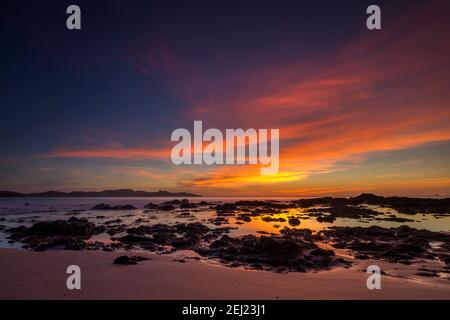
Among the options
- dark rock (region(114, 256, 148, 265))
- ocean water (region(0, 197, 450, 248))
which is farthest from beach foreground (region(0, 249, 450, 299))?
ocean water (region(0, 197, 450, 248))

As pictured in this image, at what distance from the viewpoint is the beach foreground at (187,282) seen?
8.52 metres

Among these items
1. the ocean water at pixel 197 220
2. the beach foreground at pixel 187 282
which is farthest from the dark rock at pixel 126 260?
the ocean water at pixel 197 220

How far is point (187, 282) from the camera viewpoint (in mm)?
9688

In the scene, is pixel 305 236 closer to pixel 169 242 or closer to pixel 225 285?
pixel 169 242

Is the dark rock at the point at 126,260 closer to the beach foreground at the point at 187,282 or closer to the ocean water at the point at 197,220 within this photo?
the beach foreground at the point at 187,282

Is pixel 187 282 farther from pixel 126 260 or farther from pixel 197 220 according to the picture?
pixel 197 220

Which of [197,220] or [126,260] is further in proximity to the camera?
[197,220]

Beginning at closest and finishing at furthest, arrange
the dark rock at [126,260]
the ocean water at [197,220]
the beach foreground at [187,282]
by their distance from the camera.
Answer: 1. the beach foreground at [187,282]
2. the dark rock at [126,260]
3. the ocean water at [197,220]

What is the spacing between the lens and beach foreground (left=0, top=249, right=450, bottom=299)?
852 centimetres

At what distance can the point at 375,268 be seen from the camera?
12164 millimetres

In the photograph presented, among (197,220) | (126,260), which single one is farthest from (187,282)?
(197,220)

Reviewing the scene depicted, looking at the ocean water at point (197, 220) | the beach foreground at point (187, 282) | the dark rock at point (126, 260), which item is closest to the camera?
the beach foreground at point (187, 282)
